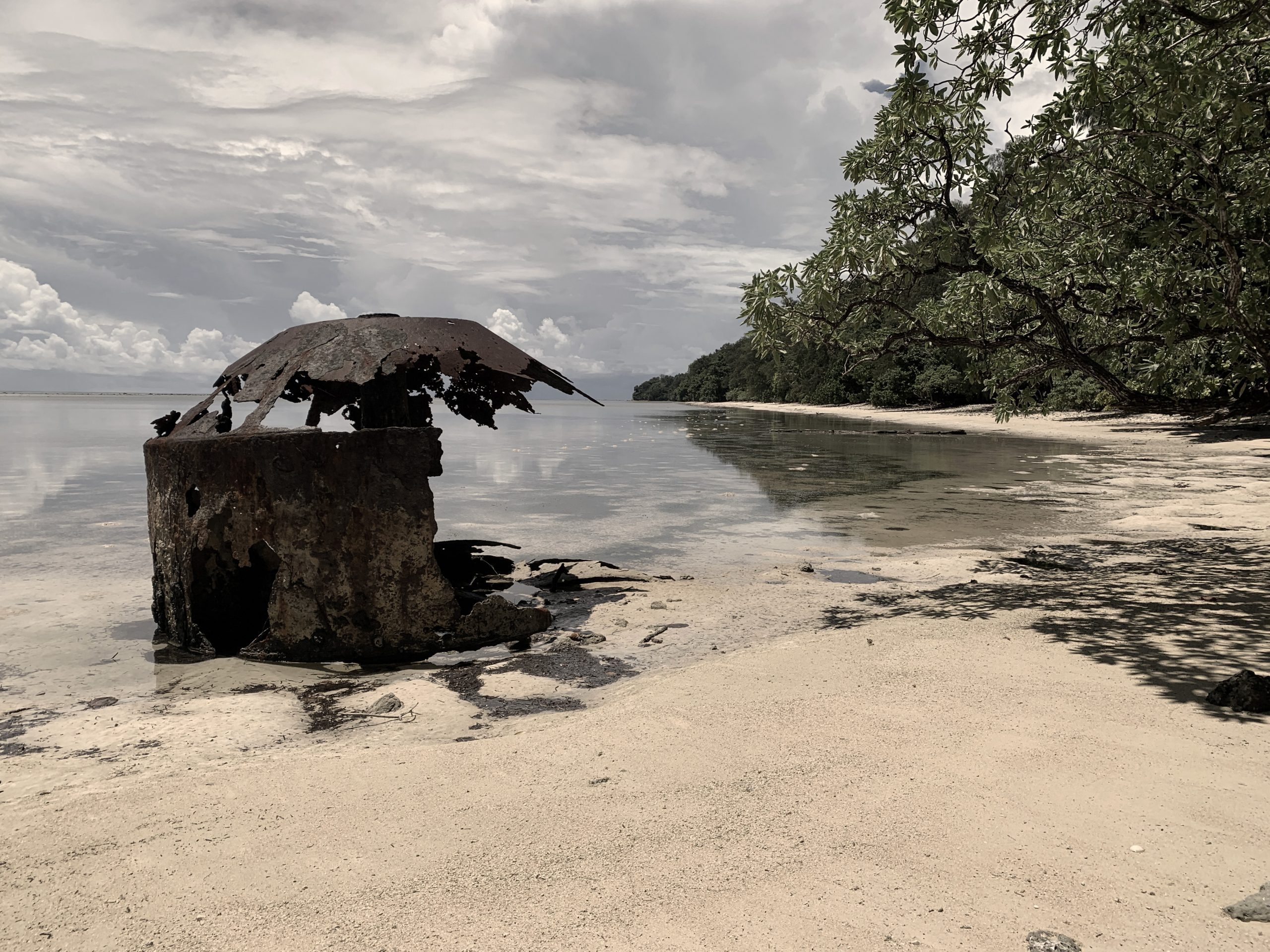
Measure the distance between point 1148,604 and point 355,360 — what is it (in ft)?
22.3

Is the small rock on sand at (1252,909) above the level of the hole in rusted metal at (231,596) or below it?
below

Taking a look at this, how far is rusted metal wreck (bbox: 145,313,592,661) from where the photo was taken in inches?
236

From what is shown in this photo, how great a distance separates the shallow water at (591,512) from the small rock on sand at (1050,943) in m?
5.49

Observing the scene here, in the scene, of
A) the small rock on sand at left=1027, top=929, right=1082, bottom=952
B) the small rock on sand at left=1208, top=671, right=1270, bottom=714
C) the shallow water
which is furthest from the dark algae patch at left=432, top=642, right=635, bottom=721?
the small rock on sand at left=1208, top=671, right=1270, bottom=714

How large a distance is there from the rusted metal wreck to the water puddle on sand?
0.25 m

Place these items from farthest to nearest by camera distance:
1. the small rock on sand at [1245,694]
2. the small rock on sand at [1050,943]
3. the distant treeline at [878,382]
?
the distant treeline at [878,382], the small rock on sand at [1245,694], the small rock on sand at [1050,943]

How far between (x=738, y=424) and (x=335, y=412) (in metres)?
43.0

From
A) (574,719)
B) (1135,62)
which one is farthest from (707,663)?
(1135,62)

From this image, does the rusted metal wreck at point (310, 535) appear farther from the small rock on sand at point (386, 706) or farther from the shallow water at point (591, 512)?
the small rock on sand at point (386, 706)

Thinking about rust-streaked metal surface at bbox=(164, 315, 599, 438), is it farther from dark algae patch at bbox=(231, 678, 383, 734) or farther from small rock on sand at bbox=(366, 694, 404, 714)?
small rock on sand at bbox=(366, 694, 404, 714)

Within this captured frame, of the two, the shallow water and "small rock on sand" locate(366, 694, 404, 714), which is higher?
the shallow water

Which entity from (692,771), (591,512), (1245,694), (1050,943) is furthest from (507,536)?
(1050,943)

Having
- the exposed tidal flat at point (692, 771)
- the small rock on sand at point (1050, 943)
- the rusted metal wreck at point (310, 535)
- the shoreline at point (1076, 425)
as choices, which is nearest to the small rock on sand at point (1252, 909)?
the exposed tidal flat at point (692, 771)

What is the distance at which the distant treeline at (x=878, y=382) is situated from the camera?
3303cm
